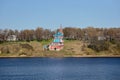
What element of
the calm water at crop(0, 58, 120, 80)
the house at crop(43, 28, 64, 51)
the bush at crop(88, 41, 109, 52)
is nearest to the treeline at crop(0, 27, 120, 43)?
the bush at crop(88, 41, 109, 52)

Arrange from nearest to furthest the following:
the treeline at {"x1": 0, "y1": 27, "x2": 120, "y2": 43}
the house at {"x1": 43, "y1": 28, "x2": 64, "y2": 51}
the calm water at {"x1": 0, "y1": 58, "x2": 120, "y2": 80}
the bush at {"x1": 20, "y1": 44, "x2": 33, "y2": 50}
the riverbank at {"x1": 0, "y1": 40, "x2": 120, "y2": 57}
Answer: the calm water at {"x1": 0, "y1": 58, "x2": 120, "y2": 80}
the house at {"x1": 43, "y1": 28, "x2": 64, "y2": 51}
the riverbank at {"x1": 0, "y1": 40, "x2": 120, "y2": 57}
the bush at {"x1": 20, "y1": 44, "x2": 33, "y2": 50}
the treeline at {"x1": 0, "y1": 27, "x2": 120, "y2": 43}

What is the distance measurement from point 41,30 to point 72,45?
38889 mm


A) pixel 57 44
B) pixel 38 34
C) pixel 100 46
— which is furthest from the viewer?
pixel 38 34

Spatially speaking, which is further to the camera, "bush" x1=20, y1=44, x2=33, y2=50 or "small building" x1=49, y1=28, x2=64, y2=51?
"bush" x1=20, y1=44, x2=33, y2=50

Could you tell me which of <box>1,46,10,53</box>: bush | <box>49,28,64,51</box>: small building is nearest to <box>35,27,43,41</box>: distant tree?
<box>49,28,64,51</box>: small building

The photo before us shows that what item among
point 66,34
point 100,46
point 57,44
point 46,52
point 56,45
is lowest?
point 46,52

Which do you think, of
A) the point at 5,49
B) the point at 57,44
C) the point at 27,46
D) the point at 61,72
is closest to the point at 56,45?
the point at 57,44

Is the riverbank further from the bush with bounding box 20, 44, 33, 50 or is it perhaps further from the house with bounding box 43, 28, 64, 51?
the house with bounding box 43, 28, 64, 51

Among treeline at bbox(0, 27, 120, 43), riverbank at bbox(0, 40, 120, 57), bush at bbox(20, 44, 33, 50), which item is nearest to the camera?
riverbank at bbox(0, 40, 120, 57)

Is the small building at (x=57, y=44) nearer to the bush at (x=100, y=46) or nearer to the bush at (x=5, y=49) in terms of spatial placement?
the bush at (x=100, y=46)

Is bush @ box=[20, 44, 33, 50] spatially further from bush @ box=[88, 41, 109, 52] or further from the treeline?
the treeline

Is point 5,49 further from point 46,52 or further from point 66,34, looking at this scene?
point 66,34

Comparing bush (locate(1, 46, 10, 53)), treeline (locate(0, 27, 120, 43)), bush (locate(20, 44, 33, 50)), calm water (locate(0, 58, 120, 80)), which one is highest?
treeline (locate(0, 27, 120, 43))

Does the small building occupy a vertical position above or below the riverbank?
above
